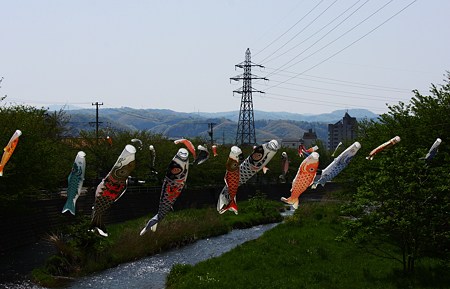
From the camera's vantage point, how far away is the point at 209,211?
39688 mm

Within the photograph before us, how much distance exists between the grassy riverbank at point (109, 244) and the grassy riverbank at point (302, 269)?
4.20 metres

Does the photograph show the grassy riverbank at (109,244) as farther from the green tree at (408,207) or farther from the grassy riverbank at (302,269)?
the green tree at (408,207)

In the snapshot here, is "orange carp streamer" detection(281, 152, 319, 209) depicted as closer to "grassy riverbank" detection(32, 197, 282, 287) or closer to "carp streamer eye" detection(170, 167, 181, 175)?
"carp streamer eye" detection(170, 167, 181, 175)

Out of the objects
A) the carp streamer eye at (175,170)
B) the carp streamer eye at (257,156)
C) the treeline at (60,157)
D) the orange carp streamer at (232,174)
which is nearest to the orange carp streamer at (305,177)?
the carp streamer eye at (257,156)

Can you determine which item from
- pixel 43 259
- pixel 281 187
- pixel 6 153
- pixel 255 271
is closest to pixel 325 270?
pixel 255 271

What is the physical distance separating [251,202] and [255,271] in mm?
27106

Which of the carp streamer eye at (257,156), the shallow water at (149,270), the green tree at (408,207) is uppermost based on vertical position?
the carp streamer eye at (257,156)

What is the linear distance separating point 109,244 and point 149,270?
2660 mm

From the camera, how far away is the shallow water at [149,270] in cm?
2127

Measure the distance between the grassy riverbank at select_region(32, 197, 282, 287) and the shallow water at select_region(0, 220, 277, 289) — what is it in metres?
0.46

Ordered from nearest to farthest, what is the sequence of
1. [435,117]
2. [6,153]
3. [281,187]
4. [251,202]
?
[6,153]
[435,117]
[251,202]
[281,187]

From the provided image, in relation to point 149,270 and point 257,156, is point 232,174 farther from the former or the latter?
point 149,270

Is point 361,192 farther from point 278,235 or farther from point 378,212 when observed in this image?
point 278,235

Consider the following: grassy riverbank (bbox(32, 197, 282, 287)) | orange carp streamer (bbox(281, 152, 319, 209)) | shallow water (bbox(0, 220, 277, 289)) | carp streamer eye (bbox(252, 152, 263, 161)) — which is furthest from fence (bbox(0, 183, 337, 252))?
orange carp streamer (bbox(281, 152, 319, 209))
